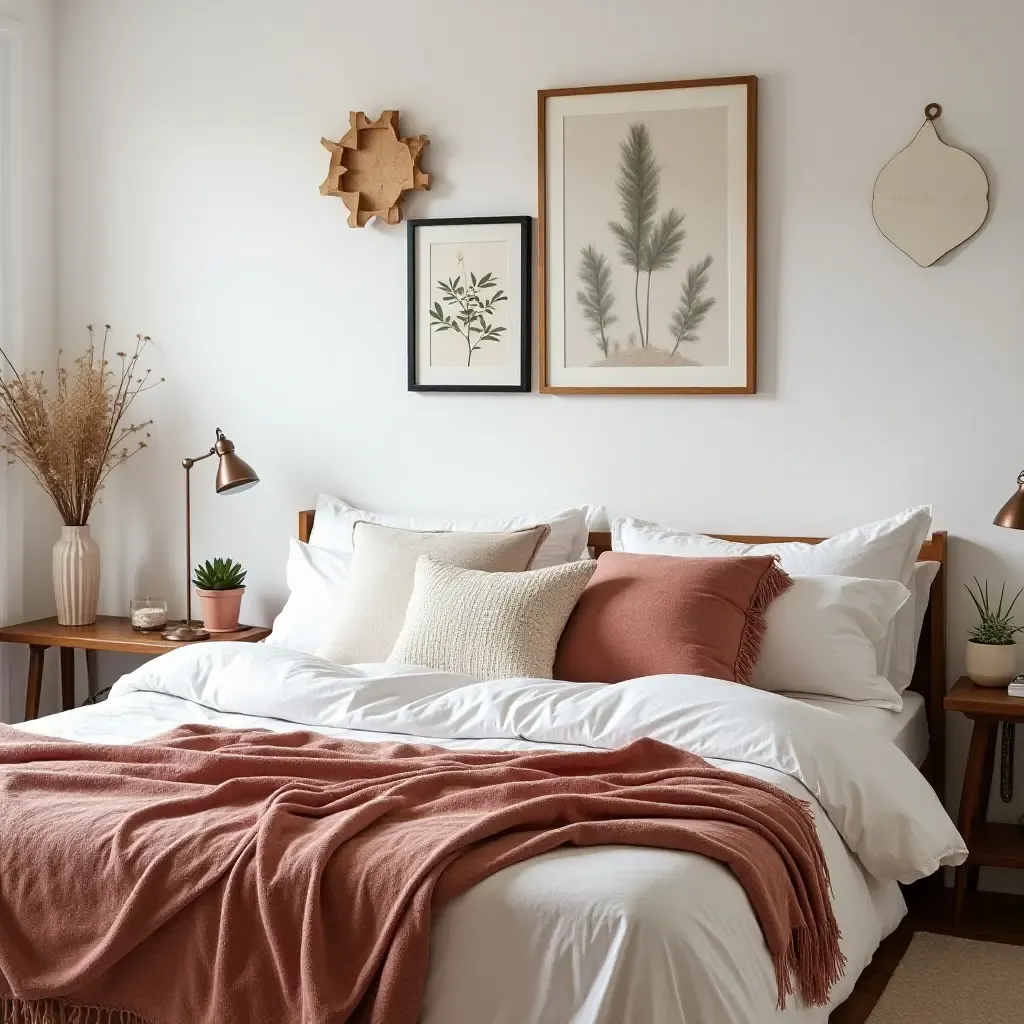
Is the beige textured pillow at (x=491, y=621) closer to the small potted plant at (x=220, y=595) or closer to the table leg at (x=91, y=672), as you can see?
the small potted plant at (x=220, y=595)

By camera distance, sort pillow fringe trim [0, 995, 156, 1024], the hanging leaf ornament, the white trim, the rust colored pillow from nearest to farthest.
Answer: pillow fringe trim [0, 995, 156, 1024], the rust colored pillow, the hanging leaf ornament, the white trim

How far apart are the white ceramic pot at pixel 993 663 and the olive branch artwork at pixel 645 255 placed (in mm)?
1152

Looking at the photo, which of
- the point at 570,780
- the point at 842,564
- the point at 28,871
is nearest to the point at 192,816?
the point at 28,871

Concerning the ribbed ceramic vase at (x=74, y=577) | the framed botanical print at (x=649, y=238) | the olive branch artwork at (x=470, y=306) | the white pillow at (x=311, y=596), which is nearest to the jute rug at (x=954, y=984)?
the framed botanical print at (x=649, y=238)

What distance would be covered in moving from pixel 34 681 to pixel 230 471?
0.98m

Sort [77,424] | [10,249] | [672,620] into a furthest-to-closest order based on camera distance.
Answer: [10,249] → [77,424] → [672,620]

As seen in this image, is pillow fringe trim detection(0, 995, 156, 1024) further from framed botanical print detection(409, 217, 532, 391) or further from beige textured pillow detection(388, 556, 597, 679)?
framed botanical print detection(409, 217, 532, 391)

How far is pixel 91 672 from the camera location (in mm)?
4613

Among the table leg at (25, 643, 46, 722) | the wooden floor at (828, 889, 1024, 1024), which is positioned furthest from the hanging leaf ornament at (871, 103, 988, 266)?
the table leg at (25, 643, 46, 722)

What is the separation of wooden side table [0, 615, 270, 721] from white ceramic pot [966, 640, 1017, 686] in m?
2.09

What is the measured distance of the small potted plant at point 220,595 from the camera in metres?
4.20

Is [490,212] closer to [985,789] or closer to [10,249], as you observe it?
[10,249]

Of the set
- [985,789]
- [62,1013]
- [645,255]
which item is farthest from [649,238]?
[62,1013]

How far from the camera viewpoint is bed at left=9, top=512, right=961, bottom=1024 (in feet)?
6.27
